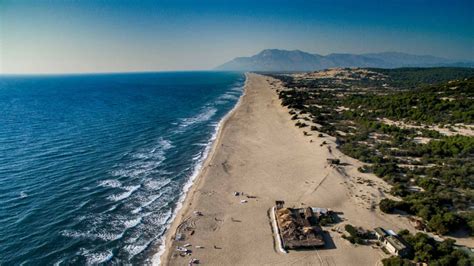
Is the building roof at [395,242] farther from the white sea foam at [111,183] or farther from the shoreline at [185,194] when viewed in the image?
the white sea foam at [111,183]

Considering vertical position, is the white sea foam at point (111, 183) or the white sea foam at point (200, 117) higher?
the white sea foam at point (200, 117)

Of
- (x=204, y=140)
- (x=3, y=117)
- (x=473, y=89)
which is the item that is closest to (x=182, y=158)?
(x=204, y=140)

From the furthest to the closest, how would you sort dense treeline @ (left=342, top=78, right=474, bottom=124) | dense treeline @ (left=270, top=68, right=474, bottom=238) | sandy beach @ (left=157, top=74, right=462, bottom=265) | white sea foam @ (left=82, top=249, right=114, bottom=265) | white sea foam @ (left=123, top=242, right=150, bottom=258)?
dense treeline @ (left=342, top=78, right=474, bottom=124)
dense treeline @ (left=270, top=68, right=474, bottom=238)
white sea foam @ (left=123, top=242, right=150, bottom=258)
sandy beach @ (left=157, top=74, right=462, bottom=265)
white sea foam @ (left=82, top=249, right=114, bottom=265)

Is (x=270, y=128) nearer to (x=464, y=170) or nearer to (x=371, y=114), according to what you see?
(x=371, y=114)

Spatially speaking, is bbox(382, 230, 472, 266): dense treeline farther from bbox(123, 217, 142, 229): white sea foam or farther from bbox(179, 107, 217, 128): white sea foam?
bbox(179, 107, 217, 128): white sea foam

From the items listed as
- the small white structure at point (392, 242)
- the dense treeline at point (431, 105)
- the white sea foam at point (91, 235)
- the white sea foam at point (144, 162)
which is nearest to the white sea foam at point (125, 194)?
the white sea foam at point (144, 162)

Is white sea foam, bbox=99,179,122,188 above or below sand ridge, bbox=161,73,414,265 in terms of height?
above

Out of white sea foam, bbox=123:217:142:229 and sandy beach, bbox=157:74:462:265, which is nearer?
sandy beach, bbox=157:74:462:265

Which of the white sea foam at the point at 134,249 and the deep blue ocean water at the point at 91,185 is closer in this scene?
the white sea foam at the point at 134,249

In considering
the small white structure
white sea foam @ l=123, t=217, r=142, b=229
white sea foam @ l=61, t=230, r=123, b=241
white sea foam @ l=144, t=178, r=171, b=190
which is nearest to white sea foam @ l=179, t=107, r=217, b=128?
white sea foam @ l=144, t=178, r=171, b=190
